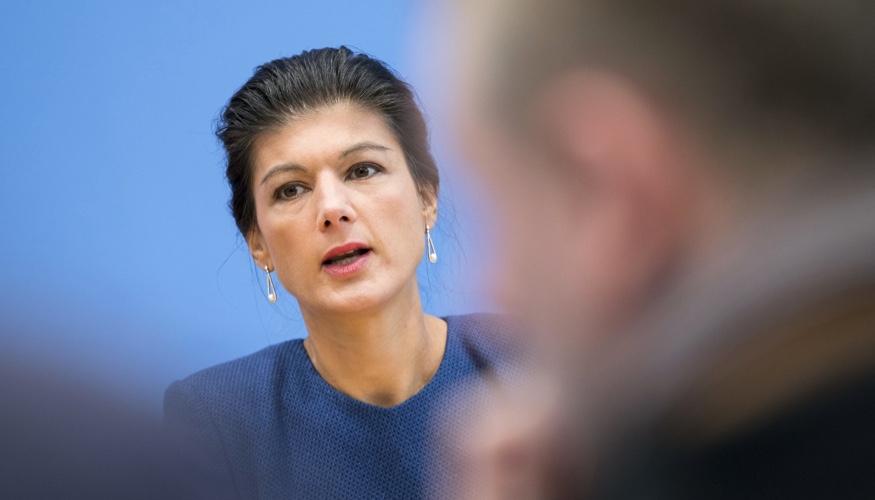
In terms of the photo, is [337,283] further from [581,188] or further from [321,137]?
[581,188]

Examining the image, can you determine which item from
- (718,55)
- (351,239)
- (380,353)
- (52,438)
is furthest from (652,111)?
(380,353)

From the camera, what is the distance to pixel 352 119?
0.83 meters

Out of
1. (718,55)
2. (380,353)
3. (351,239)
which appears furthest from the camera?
(380,353)

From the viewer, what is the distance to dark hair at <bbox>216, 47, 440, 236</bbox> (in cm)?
83

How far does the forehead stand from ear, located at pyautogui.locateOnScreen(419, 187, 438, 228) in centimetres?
6

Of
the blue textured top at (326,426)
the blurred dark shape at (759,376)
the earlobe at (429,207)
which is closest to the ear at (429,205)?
the earlobe at (429,207)

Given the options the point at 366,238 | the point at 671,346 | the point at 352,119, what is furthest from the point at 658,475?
the point at 352,119

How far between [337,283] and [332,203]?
0.22 ft

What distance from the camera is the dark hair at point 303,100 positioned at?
83 centimetres

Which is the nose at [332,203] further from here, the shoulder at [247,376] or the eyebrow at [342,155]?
the shoulder at [247,376]

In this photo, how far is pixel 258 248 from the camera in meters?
0.88

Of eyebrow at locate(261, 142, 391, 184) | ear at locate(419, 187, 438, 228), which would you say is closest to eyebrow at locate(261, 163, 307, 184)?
eyebrow at locate(261, 142, 391, 184)

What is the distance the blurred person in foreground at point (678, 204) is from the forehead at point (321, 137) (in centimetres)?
63

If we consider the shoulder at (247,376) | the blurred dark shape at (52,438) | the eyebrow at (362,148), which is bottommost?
the blurred dark shape at (52,438)
